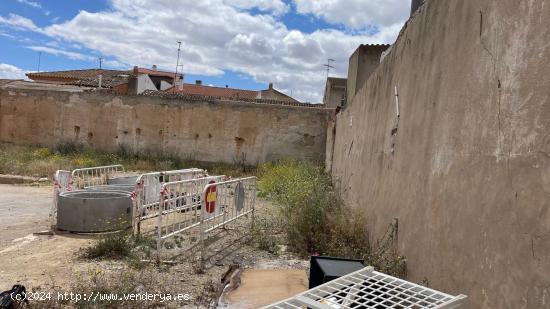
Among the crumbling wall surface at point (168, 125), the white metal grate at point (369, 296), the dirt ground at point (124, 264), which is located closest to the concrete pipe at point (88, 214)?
the dirt ground at point (124, 264)

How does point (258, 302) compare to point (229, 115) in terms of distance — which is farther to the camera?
point (229, 115)

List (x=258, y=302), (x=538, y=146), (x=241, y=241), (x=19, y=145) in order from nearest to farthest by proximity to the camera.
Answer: (x=538, y=146)
(x=258, y=302)
(x=241, y=241)
(x=19, y=145)

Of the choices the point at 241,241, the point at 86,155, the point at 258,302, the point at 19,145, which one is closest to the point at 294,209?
the point at 241,241

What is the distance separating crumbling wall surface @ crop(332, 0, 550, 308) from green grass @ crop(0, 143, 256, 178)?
13560mm

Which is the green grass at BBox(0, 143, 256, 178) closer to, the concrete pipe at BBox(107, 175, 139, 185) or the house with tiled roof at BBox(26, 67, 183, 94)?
the concrete pipe at BBox(107, 175, 139, 185)

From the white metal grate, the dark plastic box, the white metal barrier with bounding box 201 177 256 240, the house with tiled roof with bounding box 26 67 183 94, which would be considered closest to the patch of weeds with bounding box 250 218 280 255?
the white metal barrier with bounding box 201 177 256 240

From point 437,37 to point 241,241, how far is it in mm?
4224

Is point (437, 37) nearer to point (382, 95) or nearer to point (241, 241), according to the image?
point (382, 95)

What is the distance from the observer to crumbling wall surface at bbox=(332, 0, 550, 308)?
2.00 meters

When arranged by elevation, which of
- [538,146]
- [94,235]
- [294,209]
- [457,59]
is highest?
[457,59]

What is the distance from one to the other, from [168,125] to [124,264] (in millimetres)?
14923

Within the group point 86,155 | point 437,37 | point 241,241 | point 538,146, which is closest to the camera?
point 538,146

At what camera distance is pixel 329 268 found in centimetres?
332

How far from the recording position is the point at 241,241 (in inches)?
272
